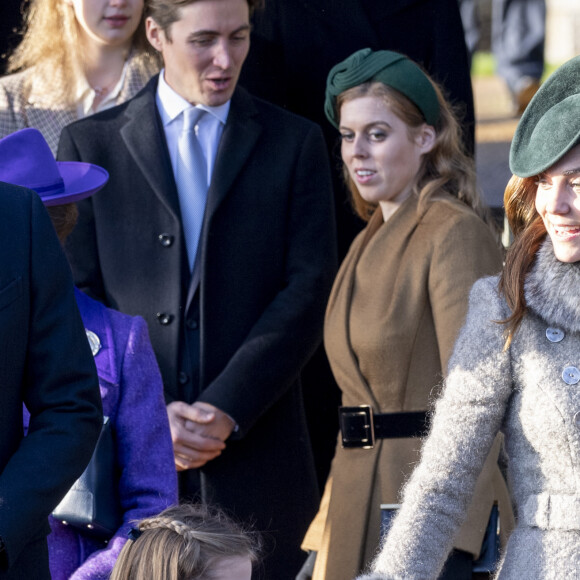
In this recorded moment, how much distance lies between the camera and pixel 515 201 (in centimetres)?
258

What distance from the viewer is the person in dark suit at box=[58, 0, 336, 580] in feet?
12.1

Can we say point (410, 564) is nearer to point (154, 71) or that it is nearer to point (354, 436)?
point (354, 436)

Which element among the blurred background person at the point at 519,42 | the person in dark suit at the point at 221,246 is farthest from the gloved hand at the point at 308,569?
the blurred background person at the point at 519,42

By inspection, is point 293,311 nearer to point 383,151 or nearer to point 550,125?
point 383,151

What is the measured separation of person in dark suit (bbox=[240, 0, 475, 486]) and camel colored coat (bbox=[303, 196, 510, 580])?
1.06 meters

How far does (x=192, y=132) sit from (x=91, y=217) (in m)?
0.38

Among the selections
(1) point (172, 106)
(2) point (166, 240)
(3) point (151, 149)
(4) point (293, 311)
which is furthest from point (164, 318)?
(1) point (172, 106)

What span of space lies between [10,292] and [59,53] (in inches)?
82.5

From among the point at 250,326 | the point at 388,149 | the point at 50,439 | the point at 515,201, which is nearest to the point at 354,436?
the point at 250,326

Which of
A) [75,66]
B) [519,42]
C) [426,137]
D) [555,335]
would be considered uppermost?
[75,66]

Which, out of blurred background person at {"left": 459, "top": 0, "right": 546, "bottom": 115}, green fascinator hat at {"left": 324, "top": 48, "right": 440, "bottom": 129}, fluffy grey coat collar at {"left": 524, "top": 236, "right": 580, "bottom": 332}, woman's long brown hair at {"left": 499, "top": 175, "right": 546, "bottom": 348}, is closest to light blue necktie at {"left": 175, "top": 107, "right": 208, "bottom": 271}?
green fascinator hat at {"left": 324, "top": 48, "right": 440, "bottom": 129}

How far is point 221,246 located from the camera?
12.2ft

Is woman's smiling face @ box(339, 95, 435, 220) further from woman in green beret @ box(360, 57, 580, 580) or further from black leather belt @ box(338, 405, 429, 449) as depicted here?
woman in green beret @ box(360, 57, 580, 580)

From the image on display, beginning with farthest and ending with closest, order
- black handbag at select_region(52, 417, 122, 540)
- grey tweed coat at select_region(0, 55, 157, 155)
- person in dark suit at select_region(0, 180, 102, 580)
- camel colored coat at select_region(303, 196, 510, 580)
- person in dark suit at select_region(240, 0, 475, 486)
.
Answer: person in dark suit at select_region(240, 0, 475, 486) < grey tweed coat at select_region(0, 55, 157, 155) < camel colored coat at select_region(303, 196, 510, 580) < black handbag at select_region(52, 417, 122, 540) < person in dark suit at select_region(0, 180, 102, 580)
